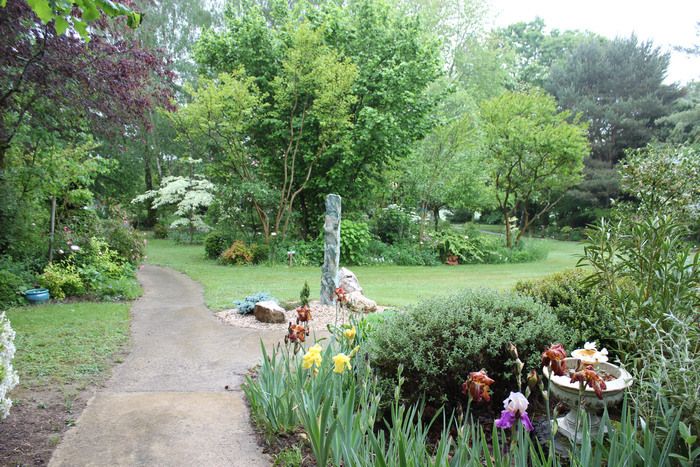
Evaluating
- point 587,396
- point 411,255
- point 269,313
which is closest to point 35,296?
point 269,313

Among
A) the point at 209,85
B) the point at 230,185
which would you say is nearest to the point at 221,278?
the point at 230,185

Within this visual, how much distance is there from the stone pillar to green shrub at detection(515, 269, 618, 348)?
10.2ft

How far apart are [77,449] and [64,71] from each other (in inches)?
185

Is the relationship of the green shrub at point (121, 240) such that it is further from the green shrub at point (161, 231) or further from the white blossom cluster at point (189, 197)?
the green shrub at point (161, 231)

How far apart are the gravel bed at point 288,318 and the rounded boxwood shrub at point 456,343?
2278 millimetres

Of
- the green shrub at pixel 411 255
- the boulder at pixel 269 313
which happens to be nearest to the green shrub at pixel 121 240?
the boulder at pixel 269 313

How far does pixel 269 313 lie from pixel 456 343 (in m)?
3.34

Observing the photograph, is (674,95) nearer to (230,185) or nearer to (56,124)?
(230,185)

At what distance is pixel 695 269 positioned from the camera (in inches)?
112

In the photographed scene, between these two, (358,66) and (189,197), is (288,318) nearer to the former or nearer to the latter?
(358,66)

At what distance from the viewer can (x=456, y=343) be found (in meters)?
3.12

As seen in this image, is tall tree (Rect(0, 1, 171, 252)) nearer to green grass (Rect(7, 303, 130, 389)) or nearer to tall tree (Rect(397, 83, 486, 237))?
green grass (Rect(7, 303, 130, 389))

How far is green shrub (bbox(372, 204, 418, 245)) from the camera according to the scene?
48.6ft

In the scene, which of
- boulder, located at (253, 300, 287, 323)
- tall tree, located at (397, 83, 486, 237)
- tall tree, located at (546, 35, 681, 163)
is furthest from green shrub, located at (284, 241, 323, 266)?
tall tree, located at (546, 35, 681, 163)
